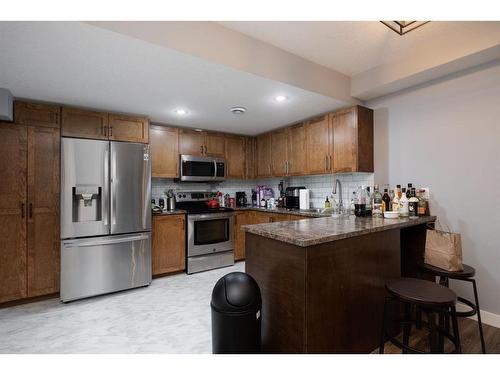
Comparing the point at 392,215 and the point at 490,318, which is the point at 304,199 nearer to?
the point at 392,215

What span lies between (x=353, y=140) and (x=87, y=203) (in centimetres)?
317

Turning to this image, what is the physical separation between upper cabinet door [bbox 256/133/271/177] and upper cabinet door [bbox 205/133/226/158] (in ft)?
2.15

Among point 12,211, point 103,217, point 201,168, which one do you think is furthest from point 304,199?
point 12,211

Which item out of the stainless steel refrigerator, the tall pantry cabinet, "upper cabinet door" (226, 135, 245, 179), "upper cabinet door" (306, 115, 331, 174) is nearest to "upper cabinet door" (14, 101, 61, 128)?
the tall pantry cabinet

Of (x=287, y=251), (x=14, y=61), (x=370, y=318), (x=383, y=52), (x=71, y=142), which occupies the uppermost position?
(x=383, y=52)

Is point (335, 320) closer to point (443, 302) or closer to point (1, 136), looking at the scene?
point (443, 302)

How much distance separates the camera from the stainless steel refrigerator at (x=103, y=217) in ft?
8.86

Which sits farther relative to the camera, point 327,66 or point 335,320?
point 327,66

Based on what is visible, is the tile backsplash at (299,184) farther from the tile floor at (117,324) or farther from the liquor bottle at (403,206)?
the tile floor at (117,324)

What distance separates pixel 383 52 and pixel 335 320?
235cm

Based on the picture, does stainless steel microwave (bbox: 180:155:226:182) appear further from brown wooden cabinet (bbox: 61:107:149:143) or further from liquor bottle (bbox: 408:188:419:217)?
liquor bottle (bbox: 408:188:419:217)

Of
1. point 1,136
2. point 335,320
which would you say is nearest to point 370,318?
point 335,320

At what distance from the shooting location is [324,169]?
10.8 ft
